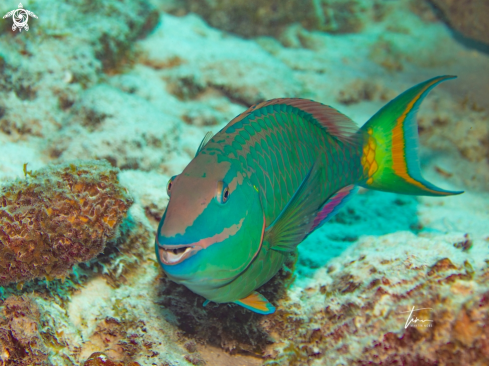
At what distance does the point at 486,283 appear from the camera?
1.79 m

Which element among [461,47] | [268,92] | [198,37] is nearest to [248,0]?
[198,37]

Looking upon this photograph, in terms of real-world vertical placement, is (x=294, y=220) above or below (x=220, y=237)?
below

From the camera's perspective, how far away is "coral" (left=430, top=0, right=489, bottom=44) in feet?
21.2

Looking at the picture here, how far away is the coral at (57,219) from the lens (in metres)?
2.03

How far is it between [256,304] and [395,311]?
888mm

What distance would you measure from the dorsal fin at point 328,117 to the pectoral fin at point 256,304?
45.0 inches

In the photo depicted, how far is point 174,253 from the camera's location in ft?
4.22

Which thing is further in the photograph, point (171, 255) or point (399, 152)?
point (399, 152)

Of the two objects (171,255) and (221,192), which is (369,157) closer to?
(221,192)

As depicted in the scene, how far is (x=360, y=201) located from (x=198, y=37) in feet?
13.6

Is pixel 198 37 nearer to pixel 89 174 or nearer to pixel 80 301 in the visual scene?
pixel 89 174

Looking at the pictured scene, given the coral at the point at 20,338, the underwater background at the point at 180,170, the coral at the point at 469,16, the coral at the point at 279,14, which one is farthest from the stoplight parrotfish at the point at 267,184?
the coral at the point at 469,16

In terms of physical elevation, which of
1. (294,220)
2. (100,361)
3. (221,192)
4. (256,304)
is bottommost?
(100,361)

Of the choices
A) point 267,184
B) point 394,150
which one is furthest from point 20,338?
point 394,150
